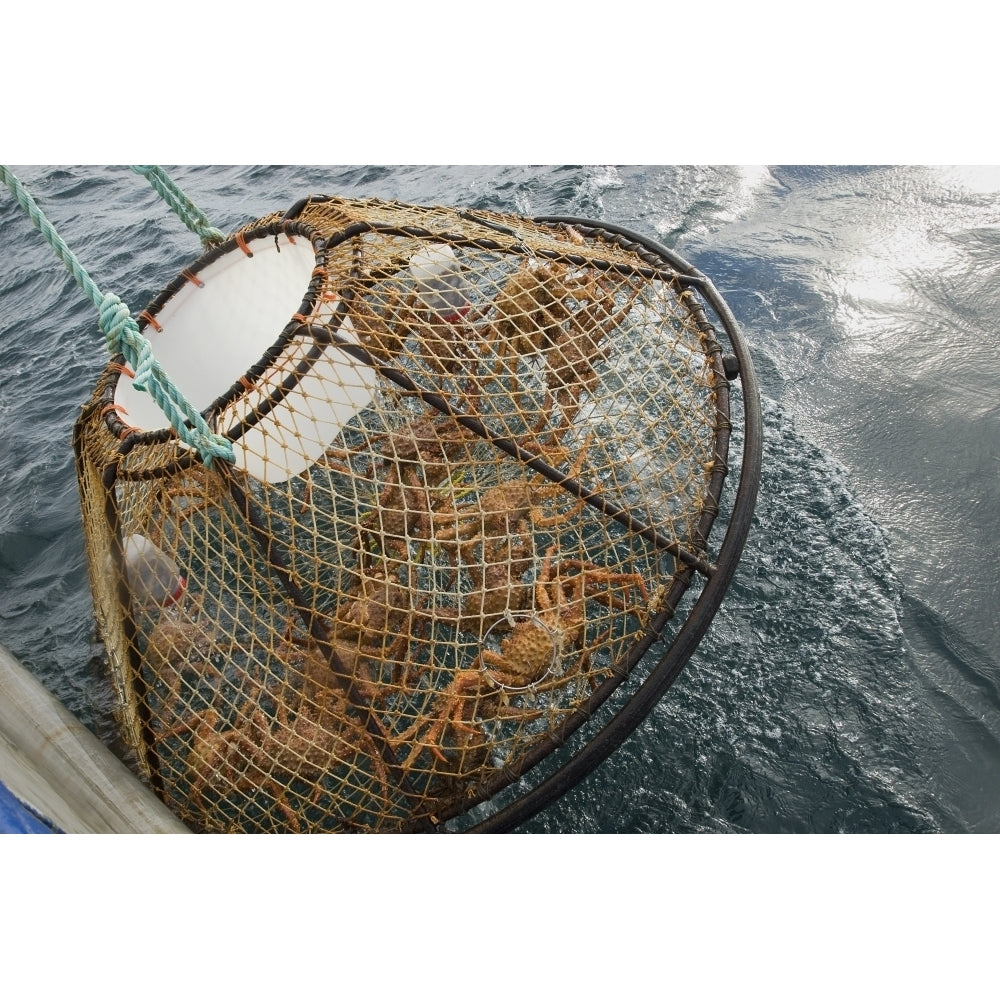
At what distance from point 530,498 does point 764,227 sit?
529cm

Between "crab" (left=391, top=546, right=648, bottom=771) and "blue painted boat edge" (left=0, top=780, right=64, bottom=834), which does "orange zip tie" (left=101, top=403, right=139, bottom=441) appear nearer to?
"blue painted boat edge" (left=0, top=780, right=64, bottom=834)

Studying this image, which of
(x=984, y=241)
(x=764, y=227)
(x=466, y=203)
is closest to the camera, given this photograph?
(x=984, y=241)

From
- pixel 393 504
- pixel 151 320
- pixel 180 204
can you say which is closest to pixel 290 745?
pixel 393 504

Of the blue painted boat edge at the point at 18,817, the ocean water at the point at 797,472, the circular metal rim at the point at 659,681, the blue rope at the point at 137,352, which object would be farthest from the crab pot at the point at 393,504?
the ocean water at the point at 797,472

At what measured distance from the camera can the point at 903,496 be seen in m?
5.13

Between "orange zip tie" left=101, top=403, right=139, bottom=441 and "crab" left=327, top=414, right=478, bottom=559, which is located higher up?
"orange zip tie" left=101, top=403, right=139, bottom=441

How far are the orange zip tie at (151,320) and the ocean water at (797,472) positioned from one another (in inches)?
78.5

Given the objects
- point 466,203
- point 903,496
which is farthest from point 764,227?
point 903,496

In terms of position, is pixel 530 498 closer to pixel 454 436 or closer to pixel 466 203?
pixel 454 436

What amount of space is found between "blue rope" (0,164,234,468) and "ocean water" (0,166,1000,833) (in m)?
2.15

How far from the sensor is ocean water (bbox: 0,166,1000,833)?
3.91 meters

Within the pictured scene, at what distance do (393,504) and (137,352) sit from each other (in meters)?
1.52

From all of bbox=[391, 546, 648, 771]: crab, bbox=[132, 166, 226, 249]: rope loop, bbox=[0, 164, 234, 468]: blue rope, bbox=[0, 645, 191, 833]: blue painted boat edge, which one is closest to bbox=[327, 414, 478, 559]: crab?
bbox=[391, 546, 648, 771]: crab

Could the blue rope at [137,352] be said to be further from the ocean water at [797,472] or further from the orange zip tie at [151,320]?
the ocean water at [797,472]
